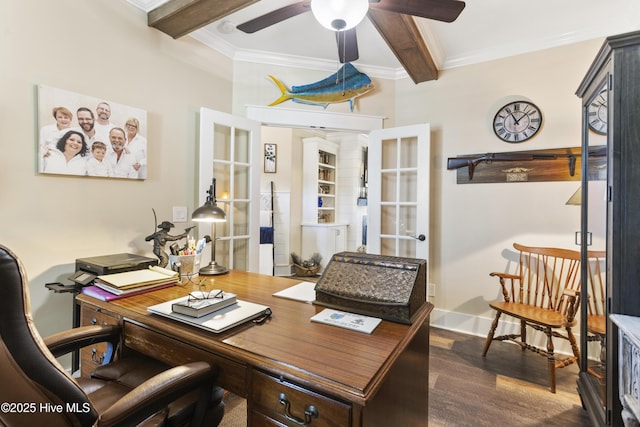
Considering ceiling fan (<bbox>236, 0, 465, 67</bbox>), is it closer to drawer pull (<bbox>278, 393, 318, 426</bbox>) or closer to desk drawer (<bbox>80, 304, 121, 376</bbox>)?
drawer pull (<bbox>278, 393, 318, 426</bbox>)

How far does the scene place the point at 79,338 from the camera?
1.17m

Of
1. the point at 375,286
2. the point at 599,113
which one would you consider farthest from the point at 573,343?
the point at 375,286

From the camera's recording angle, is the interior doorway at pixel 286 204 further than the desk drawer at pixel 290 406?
Yes

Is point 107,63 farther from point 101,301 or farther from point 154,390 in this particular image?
point 154,390

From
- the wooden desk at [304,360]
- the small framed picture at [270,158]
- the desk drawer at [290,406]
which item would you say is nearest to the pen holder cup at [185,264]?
the wooden desk at [304,360]

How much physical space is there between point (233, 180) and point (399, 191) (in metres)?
1.66

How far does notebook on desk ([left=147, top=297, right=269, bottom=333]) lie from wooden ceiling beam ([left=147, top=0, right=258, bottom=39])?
1860 mm

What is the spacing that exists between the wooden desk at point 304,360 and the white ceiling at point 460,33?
7.35 ft

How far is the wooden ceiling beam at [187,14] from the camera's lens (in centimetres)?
198

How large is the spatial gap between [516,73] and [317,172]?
3.24 m

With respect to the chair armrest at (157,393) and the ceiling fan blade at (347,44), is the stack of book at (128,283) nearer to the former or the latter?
the chair armrest at (157,393)

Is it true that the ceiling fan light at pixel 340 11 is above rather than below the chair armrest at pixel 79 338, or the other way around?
above

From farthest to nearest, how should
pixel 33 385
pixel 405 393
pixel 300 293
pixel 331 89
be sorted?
1. pixel 331 89
2. pixel 300 293
3. pixel 405 393
4. pixel 33 385

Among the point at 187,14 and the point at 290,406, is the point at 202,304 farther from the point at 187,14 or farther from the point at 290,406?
the point at 187,14
